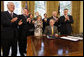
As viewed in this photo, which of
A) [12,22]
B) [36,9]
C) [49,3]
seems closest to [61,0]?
[49,3]

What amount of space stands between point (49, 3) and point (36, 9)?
733mm

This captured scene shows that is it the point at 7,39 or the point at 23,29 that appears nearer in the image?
the point at 7,39

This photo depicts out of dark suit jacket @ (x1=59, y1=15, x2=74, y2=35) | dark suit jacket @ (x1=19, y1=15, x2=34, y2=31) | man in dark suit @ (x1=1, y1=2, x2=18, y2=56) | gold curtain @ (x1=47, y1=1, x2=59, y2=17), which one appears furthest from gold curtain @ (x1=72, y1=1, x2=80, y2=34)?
man in dark suit @ (x1=1, y1=2, x2=18, y2=56)

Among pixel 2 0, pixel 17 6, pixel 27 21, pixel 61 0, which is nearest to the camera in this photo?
pixel 27 21

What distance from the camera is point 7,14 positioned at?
2209 mm

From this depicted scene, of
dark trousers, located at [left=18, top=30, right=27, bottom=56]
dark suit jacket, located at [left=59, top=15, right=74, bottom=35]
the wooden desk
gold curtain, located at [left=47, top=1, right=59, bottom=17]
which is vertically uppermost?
gold curtain, located at [left=47, top=1, right=59, bottom=17]

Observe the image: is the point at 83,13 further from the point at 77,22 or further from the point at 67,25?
the point at 67,25

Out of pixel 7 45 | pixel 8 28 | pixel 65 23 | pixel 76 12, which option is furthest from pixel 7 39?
pixel 76 12

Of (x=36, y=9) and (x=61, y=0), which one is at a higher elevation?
(x=61, y=0)

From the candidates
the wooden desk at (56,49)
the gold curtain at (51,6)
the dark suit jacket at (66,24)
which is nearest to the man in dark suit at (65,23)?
the dark suit jacket at (66,24)

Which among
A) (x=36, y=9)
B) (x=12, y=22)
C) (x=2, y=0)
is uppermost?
(x=2, y=0)

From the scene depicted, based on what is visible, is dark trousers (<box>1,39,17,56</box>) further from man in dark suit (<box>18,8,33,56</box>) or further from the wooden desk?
the wooden desk

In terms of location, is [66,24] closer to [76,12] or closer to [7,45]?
[7,45]

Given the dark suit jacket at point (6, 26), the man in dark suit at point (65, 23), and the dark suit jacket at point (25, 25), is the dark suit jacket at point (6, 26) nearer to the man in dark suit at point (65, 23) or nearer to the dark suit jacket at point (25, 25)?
the dark suit jacket at point (25, 25)
